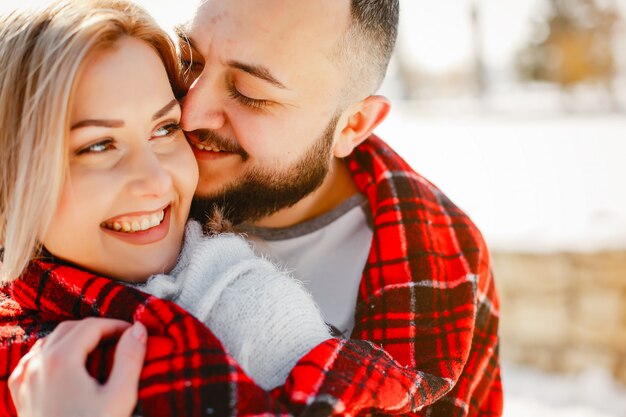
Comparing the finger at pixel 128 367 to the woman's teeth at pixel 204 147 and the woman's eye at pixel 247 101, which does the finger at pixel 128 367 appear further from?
the woman's eye at pixel 247 101

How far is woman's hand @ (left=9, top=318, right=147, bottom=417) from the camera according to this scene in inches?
41.9

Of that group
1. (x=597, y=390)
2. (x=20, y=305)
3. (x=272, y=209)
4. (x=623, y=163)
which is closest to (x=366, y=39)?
(x=272, y=209)

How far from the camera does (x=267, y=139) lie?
185 centimetres

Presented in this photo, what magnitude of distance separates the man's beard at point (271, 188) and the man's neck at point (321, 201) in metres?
0.05

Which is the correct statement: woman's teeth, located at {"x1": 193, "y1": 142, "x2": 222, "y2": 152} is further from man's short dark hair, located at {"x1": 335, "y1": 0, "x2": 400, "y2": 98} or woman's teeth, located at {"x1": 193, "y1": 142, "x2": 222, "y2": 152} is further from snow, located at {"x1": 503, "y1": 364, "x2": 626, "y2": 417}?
snow, located at {"x1": 503, "y1": 364, "x2": 626, "y2": 417}

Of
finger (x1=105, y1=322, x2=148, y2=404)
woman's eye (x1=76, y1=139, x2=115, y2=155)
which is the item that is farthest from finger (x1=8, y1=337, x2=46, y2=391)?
woman's eye (x1=76, y1=139, x2=115, y2=155)

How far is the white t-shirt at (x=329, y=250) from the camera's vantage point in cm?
193

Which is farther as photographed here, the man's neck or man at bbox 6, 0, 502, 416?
the man's neck

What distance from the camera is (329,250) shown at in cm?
204

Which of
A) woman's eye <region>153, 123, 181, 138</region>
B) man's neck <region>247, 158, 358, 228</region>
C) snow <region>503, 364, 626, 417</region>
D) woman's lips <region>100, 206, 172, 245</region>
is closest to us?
woman's lips <region>100, 206, 172, 245</region>

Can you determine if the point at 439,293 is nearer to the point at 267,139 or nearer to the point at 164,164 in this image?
the point at 267,139

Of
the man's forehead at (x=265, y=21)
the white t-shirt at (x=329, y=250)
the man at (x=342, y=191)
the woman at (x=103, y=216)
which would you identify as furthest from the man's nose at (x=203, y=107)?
the white t-shirt at (x=329, y=250)

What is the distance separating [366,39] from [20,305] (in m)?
1.28

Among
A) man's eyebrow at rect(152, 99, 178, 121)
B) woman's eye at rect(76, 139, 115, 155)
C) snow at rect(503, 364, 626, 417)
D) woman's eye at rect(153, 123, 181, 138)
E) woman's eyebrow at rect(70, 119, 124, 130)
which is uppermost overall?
man's eyebrow at rect(152, 99, 178, 121)
